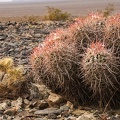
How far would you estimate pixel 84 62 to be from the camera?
5.64 meters

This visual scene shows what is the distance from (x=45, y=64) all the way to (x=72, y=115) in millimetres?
881

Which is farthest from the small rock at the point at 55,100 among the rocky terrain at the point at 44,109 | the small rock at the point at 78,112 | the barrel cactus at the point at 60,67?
the small rock at the point at 78,112

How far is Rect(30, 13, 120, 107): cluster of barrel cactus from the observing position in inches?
219

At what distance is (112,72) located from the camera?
18.6ft

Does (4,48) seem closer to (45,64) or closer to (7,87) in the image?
(7,87)

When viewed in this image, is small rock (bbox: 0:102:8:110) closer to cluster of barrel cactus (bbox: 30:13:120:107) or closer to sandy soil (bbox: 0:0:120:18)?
cluster of barrel cactus (bbox: 30:13:120:107)

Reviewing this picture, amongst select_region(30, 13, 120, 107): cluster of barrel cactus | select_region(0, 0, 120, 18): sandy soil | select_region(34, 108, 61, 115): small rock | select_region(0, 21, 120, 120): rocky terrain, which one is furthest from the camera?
select_region(0, 0, 120, 18): sandy soil

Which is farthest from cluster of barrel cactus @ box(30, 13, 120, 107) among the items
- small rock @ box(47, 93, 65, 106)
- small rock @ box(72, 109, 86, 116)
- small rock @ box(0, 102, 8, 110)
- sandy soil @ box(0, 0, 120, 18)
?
sandy soil @ box(0, 0, 120, 18)

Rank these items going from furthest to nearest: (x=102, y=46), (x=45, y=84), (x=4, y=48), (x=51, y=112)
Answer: (x=4, y=48)
(x=45, y=84)
(x=51, y=112)
(x=102, y=46)

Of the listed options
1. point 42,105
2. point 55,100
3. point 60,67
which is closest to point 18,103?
point 42,105

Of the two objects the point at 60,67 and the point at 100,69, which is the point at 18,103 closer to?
the point at 60,67

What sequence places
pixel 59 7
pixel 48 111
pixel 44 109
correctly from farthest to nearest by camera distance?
pixel 59 7
pixel 44 109
pixel 48 111

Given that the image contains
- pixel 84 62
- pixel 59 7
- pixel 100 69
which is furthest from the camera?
pixel 59 7

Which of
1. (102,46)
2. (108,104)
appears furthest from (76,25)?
(108,104)
